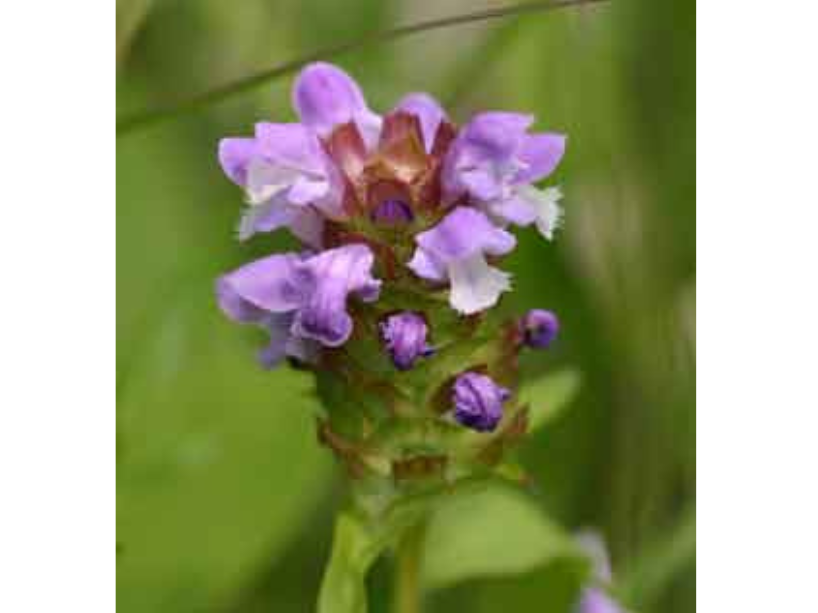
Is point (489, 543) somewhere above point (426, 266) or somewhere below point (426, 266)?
below

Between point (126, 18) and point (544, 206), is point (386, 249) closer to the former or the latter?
point (544, 206)

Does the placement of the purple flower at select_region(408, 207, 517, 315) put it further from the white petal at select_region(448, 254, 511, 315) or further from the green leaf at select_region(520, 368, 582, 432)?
the green leaf at select_region(520, 368, 582, 432)

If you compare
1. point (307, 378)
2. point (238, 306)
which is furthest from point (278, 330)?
point (307, 378)

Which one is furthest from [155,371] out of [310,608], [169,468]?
[310,608]

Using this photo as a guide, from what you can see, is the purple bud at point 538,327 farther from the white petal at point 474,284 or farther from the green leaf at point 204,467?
the green leaf at point 204,467

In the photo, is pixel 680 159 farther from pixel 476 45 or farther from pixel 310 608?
pixel 310 608

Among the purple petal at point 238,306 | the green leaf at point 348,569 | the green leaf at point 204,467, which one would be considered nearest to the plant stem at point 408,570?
the green leaf at point 348,569
